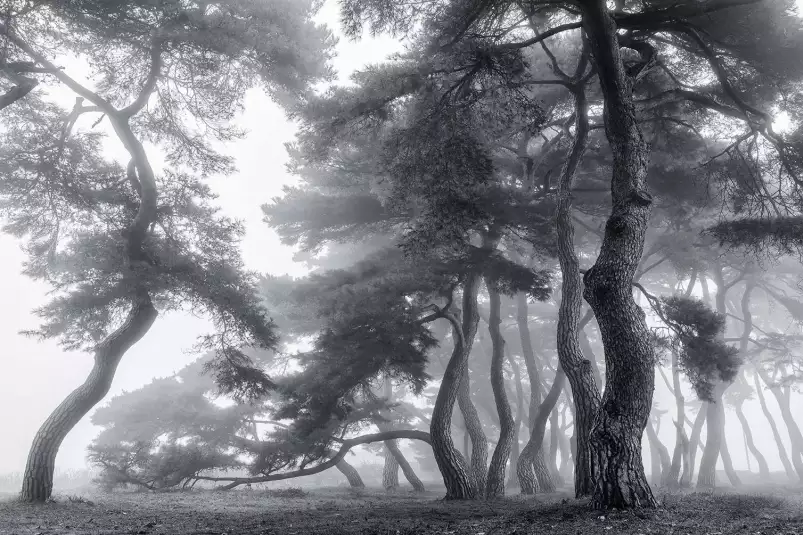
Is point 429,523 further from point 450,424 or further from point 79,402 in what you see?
point 79,402

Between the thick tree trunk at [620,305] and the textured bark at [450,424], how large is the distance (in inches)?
175

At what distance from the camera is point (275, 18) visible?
1032 centimetres

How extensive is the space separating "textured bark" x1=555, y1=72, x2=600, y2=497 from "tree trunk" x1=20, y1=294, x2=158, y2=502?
7.82 metres

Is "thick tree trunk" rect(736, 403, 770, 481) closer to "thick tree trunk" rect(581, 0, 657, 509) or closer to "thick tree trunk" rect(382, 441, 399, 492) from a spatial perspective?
"thick tree trunk" rect(382, 441, 399, 492)

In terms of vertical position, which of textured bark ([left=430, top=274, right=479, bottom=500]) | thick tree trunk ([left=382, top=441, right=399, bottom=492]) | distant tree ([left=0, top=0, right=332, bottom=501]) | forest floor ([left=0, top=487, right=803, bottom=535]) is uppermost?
distant tree ([left=0, top=0, right=332, bottom=501])

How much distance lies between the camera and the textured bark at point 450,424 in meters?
10.6

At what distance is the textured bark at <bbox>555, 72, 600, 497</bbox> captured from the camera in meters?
8.45

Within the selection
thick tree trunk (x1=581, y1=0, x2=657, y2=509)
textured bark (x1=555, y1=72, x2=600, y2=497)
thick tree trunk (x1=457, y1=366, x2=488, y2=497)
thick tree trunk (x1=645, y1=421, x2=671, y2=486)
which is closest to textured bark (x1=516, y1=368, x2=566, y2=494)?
thick tree trunk (x1=457, y1=366, x2=488, y2=497)

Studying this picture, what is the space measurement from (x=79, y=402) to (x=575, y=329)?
9169 millimetres

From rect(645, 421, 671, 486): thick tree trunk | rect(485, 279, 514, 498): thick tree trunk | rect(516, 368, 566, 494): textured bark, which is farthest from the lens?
rect(645, 421, 671, 486): thick tree trunk

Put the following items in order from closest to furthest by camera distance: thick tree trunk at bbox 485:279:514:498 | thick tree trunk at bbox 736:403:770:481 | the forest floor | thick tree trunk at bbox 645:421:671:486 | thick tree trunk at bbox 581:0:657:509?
the forest floor < thick tree trunk at bbox 581:0:657:509 < thick tree trunk at bbox 485:279:514:498 < thick tree trunk at bbox 645:421:671:486 < thick tree trunk at bbox 736:403:770:481

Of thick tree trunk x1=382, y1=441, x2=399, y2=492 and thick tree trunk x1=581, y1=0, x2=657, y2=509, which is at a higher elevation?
thick tree trunk x1=581, y1=0, x2=657, y2=509

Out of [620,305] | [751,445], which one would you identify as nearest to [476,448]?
[620,305]

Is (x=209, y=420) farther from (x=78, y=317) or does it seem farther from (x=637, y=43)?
(x=637, y=43)
